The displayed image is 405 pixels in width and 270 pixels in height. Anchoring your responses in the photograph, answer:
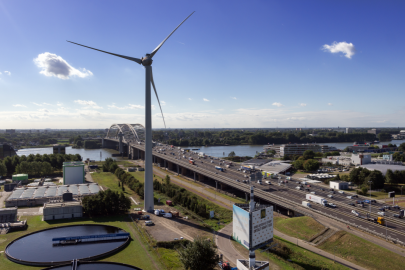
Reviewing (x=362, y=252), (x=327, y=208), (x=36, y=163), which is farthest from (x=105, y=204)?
(x=36, y=163)

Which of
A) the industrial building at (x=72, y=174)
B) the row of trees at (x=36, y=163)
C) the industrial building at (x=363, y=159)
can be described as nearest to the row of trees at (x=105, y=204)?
the industrial building at (x=72, y=174)

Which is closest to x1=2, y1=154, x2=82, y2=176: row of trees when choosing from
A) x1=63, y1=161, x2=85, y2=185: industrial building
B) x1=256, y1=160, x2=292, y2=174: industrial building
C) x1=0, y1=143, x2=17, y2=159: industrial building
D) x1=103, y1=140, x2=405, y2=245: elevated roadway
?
x1=63, y1=161, x2=85, y2=185: industrial building

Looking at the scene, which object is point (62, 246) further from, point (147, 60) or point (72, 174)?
point (72, 174)

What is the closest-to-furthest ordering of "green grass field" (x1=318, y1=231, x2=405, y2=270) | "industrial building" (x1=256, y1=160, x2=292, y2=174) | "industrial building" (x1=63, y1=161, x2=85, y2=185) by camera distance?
"green grass field" (x1=318, y1=231, x2=405, y2=270)
"industrial building" (x1=63, y1=161, x2=85, y2=185)
"industrial building" (x1=256, y1=160, x2=292, y2=174)

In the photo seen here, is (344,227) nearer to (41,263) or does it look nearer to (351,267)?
(351,267)

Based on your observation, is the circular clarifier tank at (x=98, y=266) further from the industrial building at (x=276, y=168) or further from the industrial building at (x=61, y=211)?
the industrial building at (x=276, y=168)

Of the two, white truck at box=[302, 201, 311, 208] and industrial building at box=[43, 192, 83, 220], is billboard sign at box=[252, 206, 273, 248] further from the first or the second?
industrial building at box=[43, 192, 83, 220]
